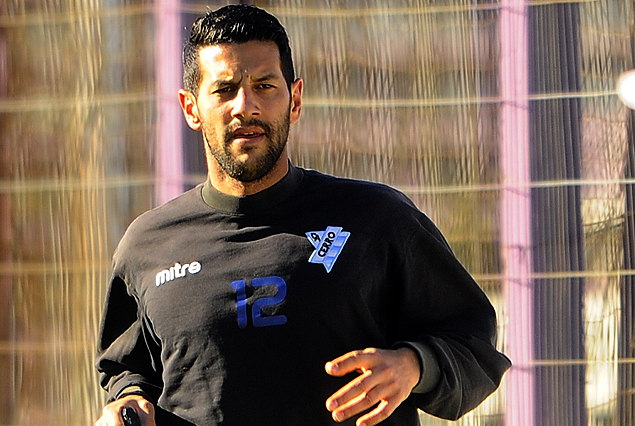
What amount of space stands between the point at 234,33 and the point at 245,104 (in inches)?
6.7

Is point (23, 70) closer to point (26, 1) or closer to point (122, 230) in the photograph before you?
point (26, 1)

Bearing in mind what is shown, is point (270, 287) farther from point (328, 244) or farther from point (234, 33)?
point (234, 33)

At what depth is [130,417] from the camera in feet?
5.75

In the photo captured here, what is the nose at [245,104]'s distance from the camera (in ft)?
6.04

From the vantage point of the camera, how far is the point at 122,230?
3.68m

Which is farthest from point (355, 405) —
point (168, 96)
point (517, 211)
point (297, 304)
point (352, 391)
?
point (168, 96)

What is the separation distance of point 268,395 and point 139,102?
2150 mm

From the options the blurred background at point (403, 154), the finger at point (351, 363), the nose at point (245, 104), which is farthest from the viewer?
the blurred background at point (403, 154)

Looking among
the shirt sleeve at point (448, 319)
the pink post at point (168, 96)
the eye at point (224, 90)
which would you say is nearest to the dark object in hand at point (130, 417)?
the shirt sleeve at point (448, 319)

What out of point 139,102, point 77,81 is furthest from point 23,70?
point 139,102

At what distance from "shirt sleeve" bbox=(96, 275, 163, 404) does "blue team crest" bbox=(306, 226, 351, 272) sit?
39 cm

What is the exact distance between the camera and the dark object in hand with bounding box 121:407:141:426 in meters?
1.75

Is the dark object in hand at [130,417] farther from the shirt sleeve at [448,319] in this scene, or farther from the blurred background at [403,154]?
the blurred background at [403,154]

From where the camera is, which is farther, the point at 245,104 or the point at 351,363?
the point at 245,104
